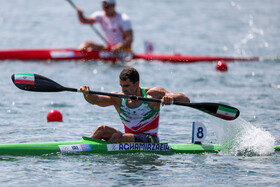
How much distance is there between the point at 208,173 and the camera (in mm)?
8375

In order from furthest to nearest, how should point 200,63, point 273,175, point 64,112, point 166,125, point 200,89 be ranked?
point 200,63 → point 200,89 → point 64,112 → point 166,125 → point 273,175

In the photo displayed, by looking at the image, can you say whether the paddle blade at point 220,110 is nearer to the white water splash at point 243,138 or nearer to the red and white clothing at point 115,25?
the white water splash at point 243,138

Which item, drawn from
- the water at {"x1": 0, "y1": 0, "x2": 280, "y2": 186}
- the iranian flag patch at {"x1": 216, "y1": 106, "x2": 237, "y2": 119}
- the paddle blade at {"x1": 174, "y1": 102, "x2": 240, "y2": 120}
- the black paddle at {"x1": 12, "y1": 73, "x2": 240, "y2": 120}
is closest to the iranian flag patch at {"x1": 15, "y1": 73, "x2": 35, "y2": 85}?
the black paddle at {"x1": 12, "y1": 73, "x2": 240, "y2": 120}

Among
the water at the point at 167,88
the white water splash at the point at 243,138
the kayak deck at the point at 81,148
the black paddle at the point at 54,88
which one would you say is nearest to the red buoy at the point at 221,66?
the water at the point at 167,88

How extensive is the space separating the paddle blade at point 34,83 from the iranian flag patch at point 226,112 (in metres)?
2.38

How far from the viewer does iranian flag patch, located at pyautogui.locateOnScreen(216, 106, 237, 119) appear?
9234mm

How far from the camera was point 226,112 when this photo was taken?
9.26m

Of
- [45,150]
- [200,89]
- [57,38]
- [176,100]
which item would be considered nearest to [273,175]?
[176,100]

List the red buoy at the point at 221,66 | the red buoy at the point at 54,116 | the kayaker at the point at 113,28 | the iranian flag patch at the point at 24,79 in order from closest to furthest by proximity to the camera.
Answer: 1. the iranian flag patch at the point at 24,79
2. the red buoy at the point at 54,116
3. the kayaker at the point at 113,28
4. the red buoy at the point at 221,66

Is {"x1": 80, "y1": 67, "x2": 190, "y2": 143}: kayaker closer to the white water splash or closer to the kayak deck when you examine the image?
the kayak deck

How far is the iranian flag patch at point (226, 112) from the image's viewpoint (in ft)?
30.3

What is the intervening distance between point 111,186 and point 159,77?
9.30m

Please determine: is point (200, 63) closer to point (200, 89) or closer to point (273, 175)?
point (200, 89)

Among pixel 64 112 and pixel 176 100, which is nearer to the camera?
pixel 176 100
